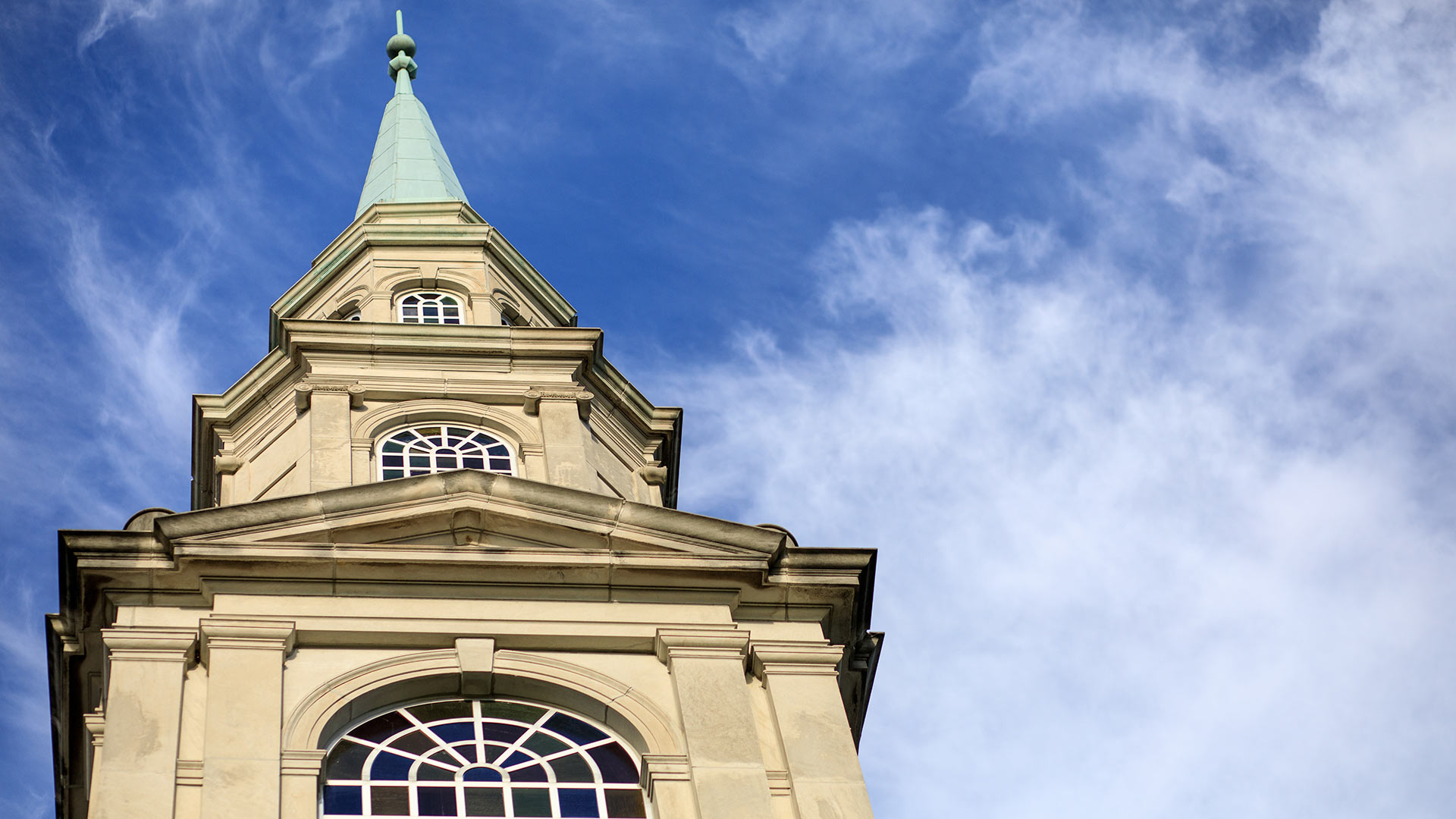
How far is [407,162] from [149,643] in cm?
2180

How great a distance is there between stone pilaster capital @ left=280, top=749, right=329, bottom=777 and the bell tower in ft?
0.08

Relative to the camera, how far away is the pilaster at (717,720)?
26.5m

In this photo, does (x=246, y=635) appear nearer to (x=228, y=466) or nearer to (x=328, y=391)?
(x=328, y=391)

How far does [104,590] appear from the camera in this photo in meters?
28.9

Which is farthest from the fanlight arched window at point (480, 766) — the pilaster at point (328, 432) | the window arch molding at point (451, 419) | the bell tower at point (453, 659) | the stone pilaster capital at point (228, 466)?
the stone pilaster capital at point (228, 466)

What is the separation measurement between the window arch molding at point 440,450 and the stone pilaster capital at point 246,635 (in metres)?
6.30

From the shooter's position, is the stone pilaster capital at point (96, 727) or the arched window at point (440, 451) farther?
the arched window at point (440, 451)

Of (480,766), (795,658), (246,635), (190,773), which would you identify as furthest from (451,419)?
(190,773)

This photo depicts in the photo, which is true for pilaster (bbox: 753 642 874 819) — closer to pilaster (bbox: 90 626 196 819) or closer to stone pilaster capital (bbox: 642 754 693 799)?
stone pilaster capital (bbox: 642 754 693 799)

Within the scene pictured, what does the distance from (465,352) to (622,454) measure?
272 cm

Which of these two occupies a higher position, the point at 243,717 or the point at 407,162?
the point at 407,162

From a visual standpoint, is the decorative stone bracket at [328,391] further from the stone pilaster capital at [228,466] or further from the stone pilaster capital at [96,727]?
the stone pilaster capital at [96,727]

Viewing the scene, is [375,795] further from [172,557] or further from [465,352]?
[465,352]

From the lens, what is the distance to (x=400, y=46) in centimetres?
5656
